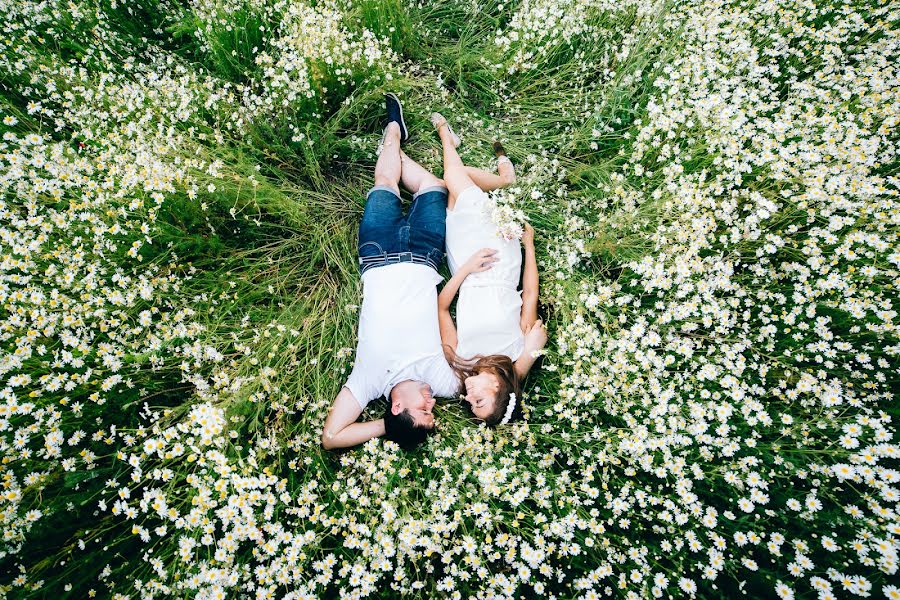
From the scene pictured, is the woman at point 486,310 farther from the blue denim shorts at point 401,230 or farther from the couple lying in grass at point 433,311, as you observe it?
the blue denim shorts at point 401,230

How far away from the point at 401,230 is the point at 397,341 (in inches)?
44.7

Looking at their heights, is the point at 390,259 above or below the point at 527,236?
above

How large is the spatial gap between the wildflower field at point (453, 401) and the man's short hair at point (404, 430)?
0.24 metres

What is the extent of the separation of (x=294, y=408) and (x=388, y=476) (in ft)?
3.63

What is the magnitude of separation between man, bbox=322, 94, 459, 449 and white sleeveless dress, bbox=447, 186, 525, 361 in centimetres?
21

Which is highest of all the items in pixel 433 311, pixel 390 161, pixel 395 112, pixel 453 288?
pixel 395 112

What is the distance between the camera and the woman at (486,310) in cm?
343

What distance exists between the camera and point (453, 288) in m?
3.86

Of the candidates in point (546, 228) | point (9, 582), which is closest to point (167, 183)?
point (9, 582)

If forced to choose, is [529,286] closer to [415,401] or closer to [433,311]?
[433,311]

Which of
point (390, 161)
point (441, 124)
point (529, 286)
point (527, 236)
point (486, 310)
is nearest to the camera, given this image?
point (486, 310)

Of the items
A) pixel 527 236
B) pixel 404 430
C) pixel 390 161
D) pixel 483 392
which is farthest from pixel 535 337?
pixel 390 161

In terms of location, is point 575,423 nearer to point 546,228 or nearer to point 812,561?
point 812,561

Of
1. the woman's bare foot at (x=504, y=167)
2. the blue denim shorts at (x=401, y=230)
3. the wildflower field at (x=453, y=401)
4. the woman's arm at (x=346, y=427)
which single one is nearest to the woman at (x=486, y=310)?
the blue denim shorts at (x=401, y=230)
